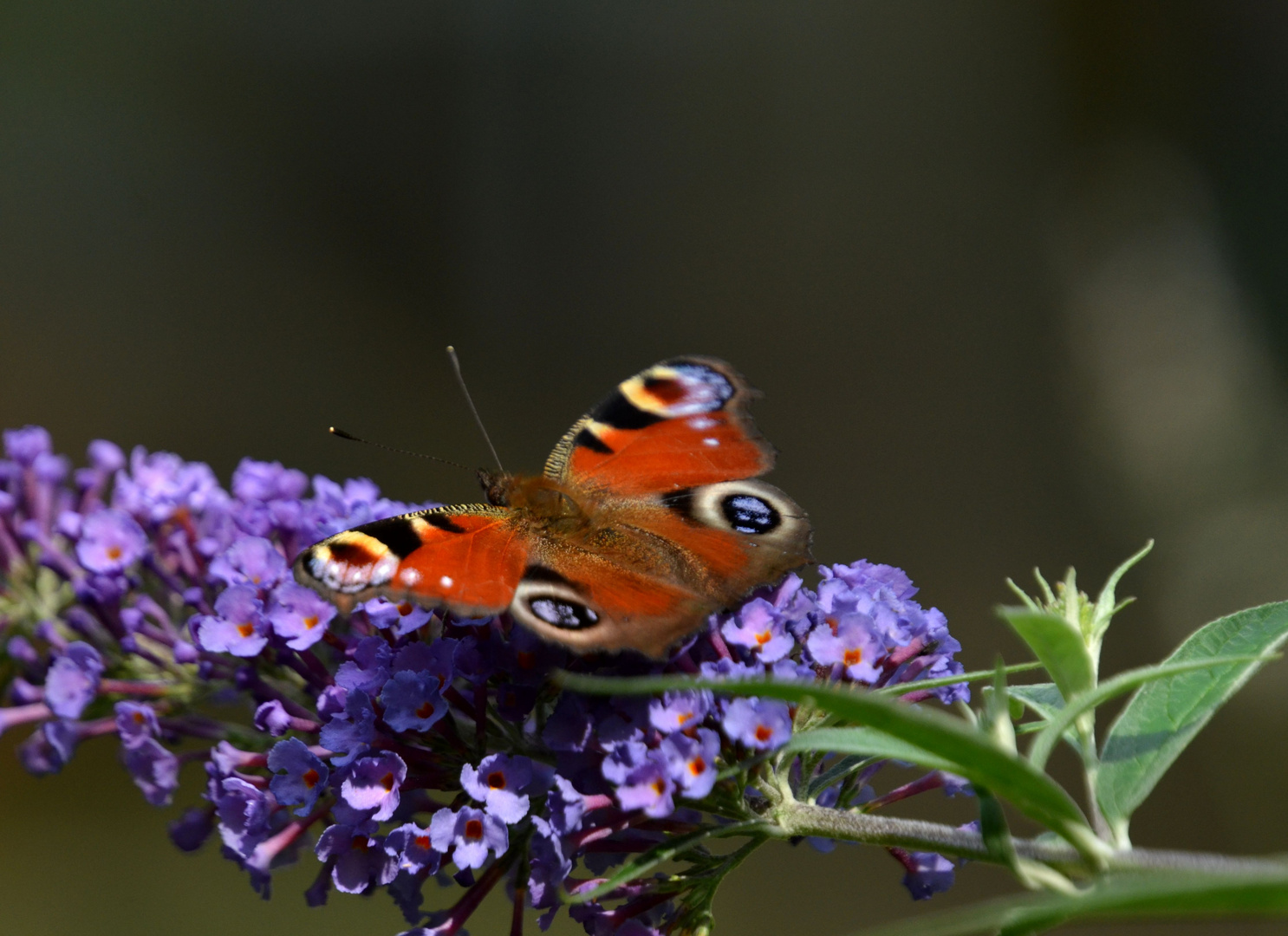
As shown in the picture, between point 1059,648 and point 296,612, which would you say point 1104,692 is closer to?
point 1059,648

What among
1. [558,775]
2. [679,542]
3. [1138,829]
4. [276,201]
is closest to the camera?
[558,775]

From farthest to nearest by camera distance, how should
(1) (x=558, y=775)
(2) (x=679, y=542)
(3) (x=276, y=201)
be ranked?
1. (3) (x=276, y=201)
2. (2) (x=679, y=542)
3. (1) (x=558, y=775)

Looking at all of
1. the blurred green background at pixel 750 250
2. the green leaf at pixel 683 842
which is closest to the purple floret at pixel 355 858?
the green leaf at pixel 683 842

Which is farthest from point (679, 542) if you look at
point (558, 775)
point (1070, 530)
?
point (1070, 530)

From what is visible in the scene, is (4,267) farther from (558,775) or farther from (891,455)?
(558,775)

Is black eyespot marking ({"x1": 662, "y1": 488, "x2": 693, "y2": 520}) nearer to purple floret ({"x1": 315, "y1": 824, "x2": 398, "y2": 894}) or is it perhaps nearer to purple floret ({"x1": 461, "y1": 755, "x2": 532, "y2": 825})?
purple floret ({"x1": 461, "y1": 755, "x2": 532, "y2": 825})

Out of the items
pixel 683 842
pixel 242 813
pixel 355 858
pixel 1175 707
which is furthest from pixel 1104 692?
pixel 242 813

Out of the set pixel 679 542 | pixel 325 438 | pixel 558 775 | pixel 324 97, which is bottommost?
pixel 558 775

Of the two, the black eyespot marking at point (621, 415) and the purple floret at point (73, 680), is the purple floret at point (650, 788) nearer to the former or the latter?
the black eyespot marking at point (621, 415)

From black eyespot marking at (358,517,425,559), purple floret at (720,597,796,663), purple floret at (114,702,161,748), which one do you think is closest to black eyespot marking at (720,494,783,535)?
purple floret at (720,597,796,663)
